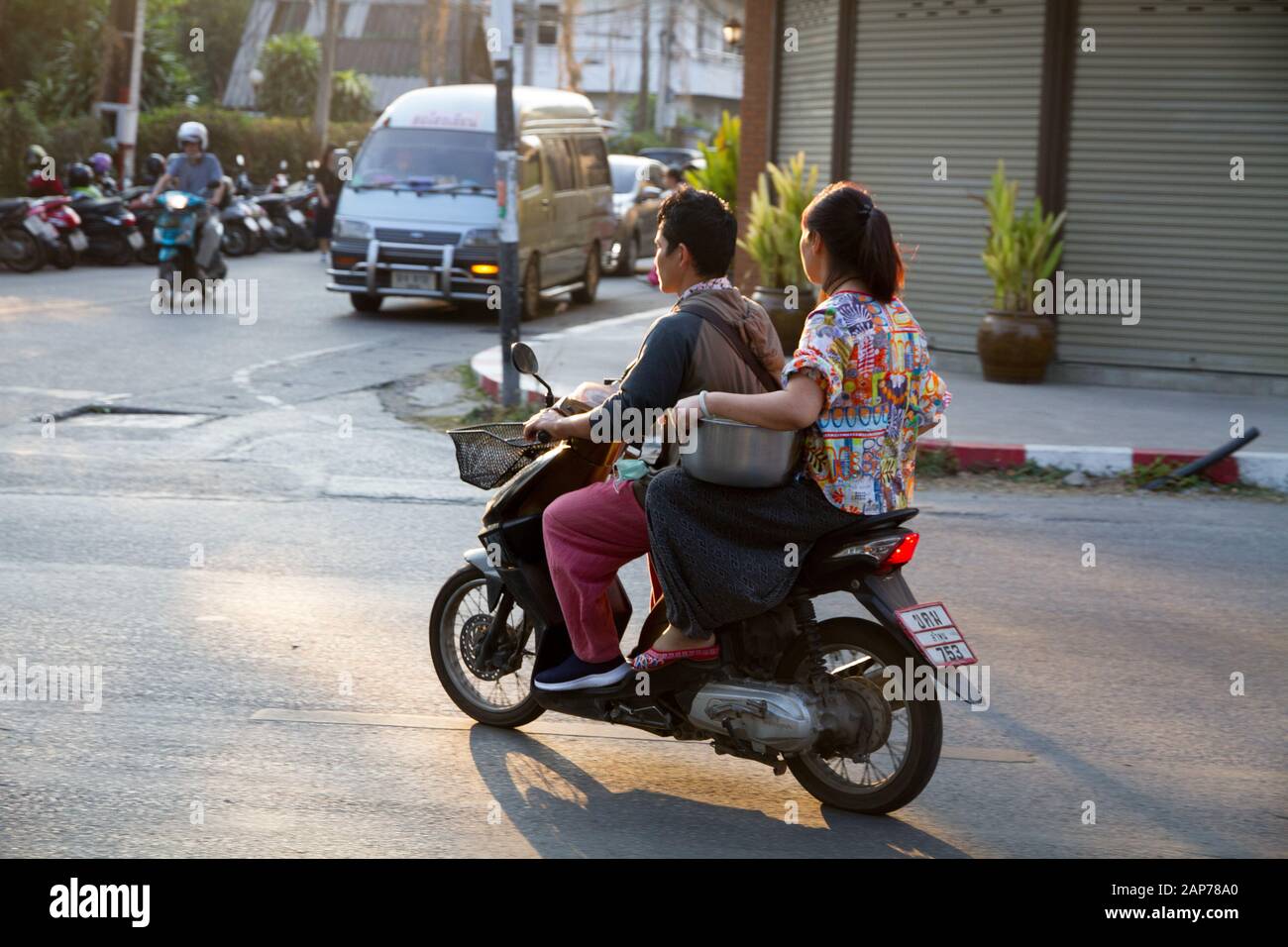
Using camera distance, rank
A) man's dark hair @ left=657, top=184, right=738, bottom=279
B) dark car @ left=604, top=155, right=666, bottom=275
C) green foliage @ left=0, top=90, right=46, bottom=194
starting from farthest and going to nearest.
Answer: green foliage @ left=0, top=90, right=46, bottom=194 → dark car @ left=604, top=155, right=666, bottom=275 → man's dark hair @ left=657, top=184, right=738, bottom=279

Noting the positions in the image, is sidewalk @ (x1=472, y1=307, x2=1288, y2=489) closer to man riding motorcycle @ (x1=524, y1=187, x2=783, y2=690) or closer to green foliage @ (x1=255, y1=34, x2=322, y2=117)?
man riding motorcycle @ (x1=524, y1=187, x2=783, y2=690)

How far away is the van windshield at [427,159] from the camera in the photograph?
703 inches

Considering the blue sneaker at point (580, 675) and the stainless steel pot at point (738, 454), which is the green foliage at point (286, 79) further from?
the stainless steel pot at point (738, 454)

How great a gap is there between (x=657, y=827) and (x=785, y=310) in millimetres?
10446

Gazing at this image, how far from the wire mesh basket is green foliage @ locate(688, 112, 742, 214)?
42.0 feet

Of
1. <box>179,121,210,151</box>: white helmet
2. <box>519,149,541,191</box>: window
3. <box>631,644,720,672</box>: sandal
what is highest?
<box>179,121,210,151</box>: white helmet

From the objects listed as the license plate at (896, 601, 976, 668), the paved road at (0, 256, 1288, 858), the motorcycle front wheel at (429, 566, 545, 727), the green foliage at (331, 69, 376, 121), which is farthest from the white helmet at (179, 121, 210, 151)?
the green foliage at (331, 69, 376, 121)

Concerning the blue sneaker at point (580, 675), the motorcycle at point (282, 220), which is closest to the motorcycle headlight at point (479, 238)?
the motorcycle at point (282, 220)

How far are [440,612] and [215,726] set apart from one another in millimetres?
809

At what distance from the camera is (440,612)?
544 centimetres

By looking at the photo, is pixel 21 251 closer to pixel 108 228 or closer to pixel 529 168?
pixel 108 228

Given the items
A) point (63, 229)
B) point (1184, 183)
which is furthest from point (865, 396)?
point (63, 229)

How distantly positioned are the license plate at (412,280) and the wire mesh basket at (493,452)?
12.4m

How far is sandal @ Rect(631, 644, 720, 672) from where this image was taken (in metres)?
4.61
